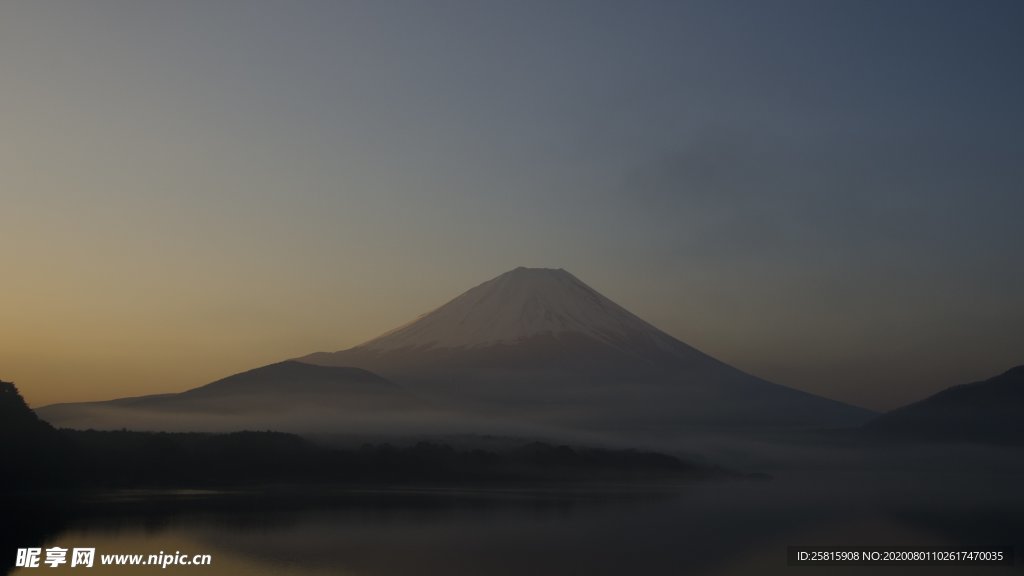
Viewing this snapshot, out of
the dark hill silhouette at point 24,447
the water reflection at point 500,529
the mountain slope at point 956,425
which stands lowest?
the water reflection at point 500,529

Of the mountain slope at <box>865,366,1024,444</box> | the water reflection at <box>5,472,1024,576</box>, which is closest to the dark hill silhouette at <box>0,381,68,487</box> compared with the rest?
the water reflection at <box>5,472,1024,576</box>

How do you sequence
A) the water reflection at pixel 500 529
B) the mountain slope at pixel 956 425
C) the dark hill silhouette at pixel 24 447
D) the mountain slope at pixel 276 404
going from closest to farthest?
1. the water reflection at pixel 500 529
2. the dark hill silhouette at pixel 24 447
3. the mountain slope at pixel 276 404
4. the mountain slope at pixel 956 425

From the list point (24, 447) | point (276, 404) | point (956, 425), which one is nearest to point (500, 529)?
point (24, 447)

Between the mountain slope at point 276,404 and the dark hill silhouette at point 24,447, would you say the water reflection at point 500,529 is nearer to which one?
the dark hill silhouette at point 24,447

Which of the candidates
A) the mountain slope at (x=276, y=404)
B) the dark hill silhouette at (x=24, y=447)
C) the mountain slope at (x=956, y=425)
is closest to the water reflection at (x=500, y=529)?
the dark hill silhouette at (x=24, y=447)

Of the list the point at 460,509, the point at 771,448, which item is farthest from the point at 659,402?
the point at 460,509

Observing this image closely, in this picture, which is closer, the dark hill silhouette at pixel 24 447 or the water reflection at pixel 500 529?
the water reflection at pixel 500 529

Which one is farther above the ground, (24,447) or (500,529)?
(24,447)

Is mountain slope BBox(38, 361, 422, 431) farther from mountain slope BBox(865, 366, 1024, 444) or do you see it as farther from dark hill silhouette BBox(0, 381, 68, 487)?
mountain slope BBox(865, 366, 1024, 444)

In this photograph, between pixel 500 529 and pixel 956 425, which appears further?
pixel 956 425

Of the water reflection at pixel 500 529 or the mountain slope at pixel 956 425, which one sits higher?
the mountain slope at pixel 956 425

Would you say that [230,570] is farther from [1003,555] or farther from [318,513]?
[1003,555]

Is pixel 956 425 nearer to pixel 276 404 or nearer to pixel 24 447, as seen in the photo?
pixel 276 404
